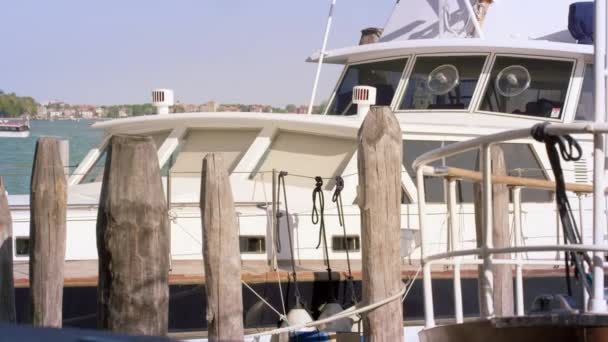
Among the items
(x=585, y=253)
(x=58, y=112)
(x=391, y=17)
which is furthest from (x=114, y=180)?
(x=58, y=112)

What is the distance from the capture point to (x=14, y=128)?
4869 cm

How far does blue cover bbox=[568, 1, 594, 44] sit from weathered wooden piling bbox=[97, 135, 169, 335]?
24.5ft

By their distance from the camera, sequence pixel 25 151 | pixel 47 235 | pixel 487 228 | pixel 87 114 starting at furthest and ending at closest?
1. pixel 87 114
2. pixel 25 151
3. pixel 47 235
4. pixel 487 228

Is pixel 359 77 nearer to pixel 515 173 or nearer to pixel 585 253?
pixel 515 173

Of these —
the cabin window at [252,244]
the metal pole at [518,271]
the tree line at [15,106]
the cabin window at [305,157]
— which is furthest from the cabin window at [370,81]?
the tree line at [15,106]

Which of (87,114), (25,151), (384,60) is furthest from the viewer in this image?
(87,114)

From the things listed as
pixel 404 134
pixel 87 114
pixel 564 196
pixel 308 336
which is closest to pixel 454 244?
pixel 564 196

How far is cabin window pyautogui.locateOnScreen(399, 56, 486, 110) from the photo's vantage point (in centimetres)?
1299

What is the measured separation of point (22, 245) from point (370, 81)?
16.0 feet

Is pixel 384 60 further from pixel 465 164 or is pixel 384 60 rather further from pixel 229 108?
pixel 229 108

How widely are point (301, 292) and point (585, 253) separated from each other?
4.41 m

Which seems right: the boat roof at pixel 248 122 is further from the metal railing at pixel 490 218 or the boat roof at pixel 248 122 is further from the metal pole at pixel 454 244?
the metal pole at pixel 454 244

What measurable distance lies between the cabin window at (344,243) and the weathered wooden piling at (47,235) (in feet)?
10.5

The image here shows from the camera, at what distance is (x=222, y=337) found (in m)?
8.02
